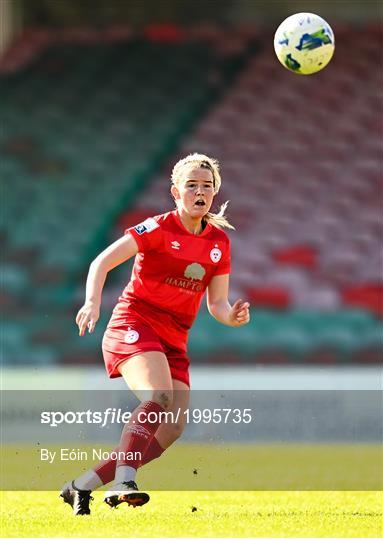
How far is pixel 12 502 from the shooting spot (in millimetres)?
6391

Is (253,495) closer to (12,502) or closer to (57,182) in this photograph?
(12,502)

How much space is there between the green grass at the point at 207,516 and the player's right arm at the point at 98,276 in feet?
2.95

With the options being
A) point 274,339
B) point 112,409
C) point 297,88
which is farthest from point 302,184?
point 112,409

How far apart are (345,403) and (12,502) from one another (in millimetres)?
5730

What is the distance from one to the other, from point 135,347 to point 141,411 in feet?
1.20

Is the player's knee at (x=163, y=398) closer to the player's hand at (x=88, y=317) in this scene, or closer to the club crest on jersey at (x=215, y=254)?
the player's hand at (x=88, y=317)

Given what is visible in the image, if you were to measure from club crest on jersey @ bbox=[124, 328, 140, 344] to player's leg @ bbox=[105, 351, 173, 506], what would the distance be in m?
0.11

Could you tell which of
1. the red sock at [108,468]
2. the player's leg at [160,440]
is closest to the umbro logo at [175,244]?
the player's leg at [160,440]

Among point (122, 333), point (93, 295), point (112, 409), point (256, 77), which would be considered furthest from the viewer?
point (256, 77)

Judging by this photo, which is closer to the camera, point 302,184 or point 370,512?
point 370,512

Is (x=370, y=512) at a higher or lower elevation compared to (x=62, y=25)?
lower

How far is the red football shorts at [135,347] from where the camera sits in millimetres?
5738

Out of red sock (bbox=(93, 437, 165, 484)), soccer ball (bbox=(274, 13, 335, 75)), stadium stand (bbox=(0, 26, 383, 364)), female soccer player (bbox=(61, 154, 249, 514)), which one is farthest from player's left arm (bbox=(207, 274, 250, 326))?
stadium stand (bbox=(0, 26, 383, 364))

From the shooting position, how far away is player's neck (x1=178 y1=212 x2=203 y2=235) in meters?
5.94
